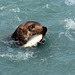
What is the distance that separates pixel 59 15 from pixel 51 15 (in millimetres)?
422

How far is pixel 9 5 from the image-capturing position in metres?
15.9

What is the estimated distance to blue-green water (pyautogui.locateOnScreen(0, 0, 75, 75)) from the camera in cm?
983

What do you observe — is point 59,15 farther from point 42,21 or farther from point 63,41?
point 63,41

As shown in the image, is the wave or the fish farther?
the fish

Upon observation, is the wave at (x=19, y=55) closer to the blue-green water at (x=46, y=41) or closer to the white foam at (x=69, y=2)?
the blue-green water at (x=46, y=41)

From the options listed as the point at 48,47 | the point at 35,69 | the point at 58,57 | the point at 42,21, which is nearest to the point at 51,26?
the point at 42,21

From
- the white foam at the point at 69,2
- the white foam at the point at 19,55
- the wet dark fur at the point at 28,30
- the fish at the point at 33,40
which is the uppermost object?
the white foam at the point at 69,2

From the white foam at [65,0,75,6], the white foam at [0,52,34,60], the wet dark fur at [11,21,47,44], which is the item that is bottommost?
the white foam at [0,52,34,60]

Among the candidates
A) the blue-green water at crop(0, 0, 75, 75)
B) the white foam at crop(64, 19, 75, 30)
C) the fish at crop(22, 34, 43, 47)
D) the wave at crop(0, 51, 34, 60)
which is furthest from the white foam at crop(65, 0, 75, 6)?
the wave at crop(0, 51, 34, 60)

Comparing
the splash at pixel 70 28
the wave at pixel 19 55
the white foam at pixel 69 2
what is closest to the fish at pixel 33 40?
the wave at pixel 19 55

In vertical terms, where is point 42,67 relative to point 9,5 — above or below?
below

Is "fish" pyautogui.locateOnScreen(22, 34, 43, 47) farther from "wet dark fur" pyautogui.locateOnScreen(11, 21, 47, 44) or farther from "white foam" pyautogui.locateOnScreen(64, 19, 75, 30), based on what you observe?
"white foam" pyautogui.locateOnScreen(64, 19, 75, 30)

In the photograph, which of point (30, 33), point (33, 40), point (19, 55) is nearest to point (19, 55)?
point (19, 55)

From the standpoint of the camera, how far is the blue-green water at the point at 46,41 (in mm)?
9828
